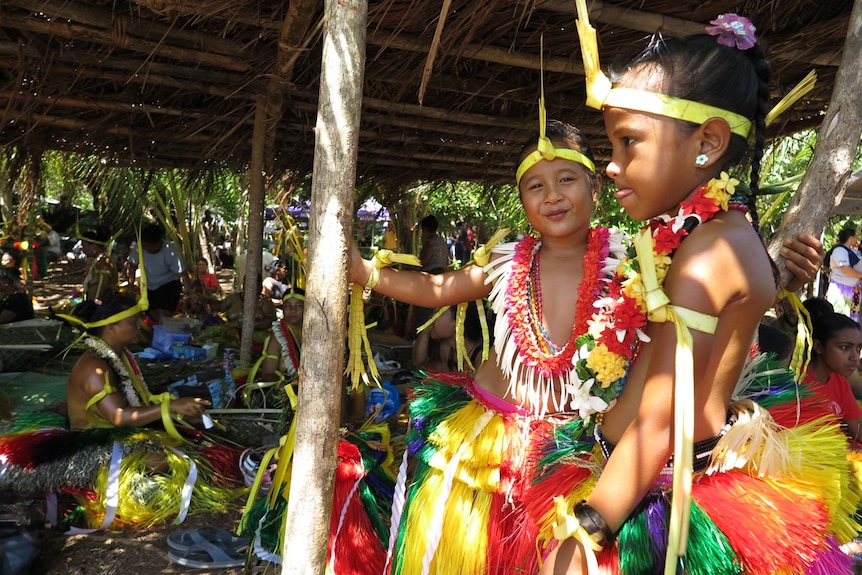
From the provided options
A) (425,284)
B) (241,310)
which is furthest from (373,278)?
(241,310)

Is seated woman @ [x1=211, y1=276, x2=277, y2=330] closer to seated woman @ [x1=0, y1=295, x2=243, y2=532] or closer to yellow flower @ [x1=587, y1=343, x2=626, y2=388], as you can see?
seated woman @ [x1=0, y1=295, x2=243, y2=532]

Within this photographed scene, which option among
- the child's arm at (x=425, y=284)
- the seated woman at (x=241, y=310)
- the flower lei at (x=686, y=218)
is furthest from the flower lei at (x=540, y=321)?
the seated woman at (x=241, y=310)

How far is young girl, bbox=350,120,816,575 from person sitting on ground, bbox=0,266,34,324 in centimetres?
702

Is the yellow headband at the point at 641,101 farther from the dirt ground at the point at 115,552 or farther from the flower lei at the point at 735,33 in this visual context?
the dirt ground at the point at 115,552

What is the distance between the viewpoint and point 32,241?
12930mm

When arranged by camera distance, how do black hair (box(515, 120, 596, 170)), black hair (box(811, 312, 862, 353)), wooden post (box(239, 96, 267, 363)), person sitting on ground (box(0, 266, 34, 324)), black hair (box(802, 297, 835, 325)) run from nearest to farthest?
black hair (box(515, 120, 596, 170)) < black hair (box(811, 312, 862, 353)) < black hair (box(802, 297, 835, 325)) < wooden post (box(239, 96, 267, 363)) < person sitting on ground (box(0, 266, 34, 324))

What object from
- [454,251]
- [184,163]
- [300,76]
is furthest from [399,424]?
[454,251]

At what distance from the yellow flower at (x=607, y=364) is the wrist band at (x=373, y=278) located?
818 mm

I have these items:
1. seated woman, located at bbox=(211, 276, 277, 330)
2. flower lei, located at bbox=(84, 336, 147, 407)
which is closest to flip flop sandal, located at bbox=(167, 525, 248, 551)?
flower lei, located at bbox=(84, 336, 147, 407)

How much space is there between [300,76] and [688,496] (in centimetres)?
413

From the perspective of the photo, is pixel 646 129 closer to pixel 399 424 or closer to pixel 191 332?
pixel 399 424

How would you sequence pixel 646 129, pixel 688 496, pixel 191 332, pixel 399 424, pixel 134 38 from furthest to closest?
pixel 191 332 → pixel 399 424 → pixel 134 38 → pixel 646 129 → pixel 688 496

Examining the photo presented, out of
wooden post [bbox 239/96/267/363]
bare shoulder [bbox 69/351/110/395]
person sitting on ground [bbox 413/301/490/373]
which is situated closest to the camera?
bare shoulder [bbox 69/351/110/395]

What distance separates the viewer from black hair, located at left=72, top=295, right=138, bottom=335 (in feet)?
12.4
